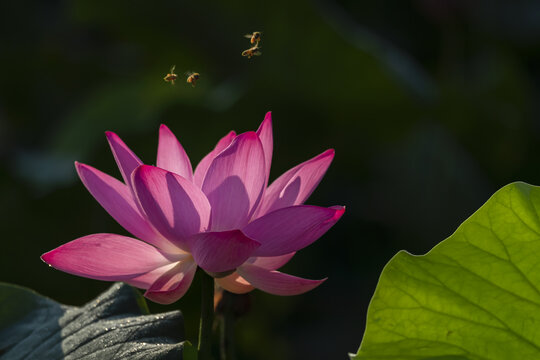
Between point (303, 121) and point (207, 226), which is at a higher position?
point (207, 226)

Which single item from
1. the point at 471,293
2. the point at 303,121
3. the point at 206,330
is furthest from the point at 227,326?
the point at 303,121

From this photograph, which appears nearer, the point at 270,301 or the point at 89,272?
the point at 89,272

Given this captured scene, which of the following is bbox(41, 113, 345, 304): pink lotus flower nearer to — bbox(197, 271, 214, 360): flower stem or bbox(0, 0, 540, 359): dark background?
bbox(197, 271, 214, 360): flower stem

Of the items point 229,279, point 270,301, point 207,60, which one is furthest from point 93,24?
point 229,279

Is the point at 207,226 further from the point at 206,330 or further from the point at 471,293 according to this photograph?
the point at 471,293

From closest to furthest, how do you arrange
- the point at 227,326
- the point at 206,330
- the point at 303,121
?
the point at 206,330, the point at 227,326, the point at 303,121

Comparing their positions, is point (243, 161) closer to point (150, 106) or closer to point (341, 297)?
point (341, 297)
